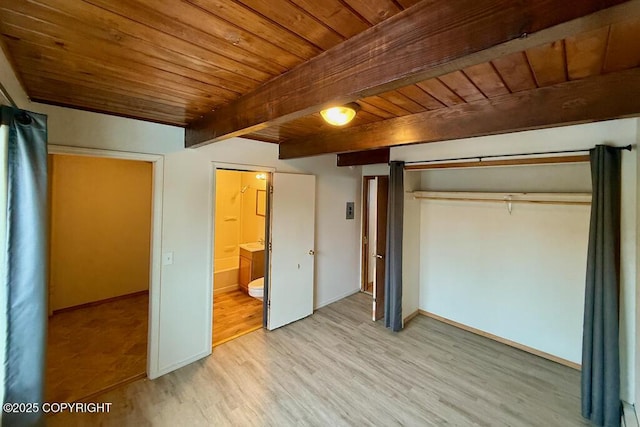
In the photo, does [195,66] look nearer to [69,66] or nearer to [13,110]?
[69,66]

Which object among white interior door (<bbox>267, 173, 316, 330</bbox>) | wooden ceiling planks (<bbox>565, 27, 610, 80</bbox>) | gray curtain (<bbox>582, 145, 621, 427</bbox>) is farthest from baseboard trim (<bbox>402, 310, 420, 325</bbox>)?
wooden ceiling planks (<bbox>565, 27, 610, 80</bbox>)

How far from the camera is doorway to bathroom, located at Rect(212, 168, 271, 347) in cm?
427

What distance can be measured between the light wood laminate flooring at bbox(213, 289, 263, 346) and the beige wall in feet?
5.11

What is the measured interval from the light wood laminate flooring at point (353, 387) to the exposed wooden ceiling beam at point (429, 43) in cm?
232

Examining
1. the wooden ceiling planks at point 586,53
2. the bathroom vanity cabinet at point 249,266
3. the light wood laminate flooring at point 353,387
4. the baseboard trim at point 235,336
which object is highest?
the wooden ceiling planks at point 586,53

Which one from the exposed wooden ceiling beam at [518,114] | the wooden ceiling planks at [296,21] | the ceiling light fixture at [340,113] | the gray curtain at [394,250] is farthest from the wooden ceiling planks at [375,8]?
the gray curtain at [394,250]

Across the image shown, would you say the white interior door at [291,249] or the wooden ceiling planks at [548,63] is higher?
the wooden ceiling planks at [548,63]

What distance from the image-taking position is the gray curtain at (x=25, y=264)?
Result: 135 centimetres

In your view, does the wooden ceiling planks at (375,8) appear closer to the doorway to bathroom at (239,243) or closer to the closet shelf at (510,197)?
the closet shelf at (510,197)

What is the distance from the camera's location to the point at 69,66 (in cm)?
145

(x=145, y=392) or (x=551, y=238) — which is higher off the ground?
(x=551, y=238)

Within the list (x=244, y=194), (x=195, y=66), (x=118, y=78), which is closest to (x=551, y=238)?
(x=195, y=66)

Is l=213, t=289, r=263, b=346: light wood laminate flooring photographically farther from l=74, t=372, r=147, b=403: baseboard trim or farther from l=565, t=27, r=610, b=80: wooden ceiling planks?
l=565, t=27, r=610, b=80: wooden ceiling planks

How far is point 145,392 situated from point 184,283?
95 centimetres
